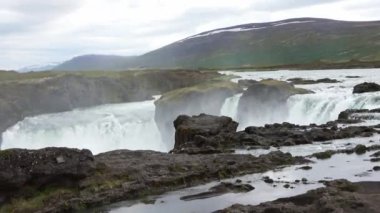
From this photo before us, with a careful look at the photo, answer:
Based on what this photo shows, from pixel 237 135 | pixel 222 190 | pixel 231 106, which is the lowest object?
pixel 222 190

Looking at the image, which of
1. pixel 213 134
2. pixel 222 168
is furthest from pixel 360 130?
pixel 222 168

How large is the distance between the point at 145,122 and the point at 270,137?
1207 inches

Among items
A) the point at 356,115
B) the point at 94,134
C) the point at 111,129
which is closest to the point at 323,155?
the point at 356,115

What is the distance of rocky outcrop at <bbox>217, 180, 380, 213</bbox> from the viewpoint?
22766mm

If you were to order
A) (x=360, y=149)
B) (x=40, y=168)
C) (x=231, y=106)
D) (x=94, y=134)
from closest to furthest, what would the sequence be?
(x=40, y=168), (x=360, y=149), (x=94, y=134), (x=231, y=106)

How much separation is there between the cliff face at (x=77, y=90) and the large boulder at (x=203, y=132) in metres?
38.4

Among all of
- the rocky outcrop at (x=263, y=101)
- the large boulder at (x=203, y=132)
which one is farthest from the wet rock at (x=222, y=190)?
the rocky outcrop at (x=263, y=101)

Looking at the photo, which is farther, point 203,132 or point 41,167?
point 203,132

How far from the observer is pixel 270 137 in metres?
45.3

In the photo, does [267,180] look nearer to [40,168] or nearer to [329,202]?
[329,202]

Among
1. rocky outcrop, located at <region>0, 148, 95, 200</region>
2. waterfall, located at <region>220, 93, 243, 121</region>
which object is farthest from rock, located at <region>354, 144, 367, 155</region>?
waterfall, located at <region>220, 93, 243, 121</region>

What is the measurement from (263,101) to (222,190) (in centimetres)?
4127

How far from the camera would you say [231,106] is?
72.9 m

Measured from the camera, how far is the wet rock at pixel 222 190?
2883 cm
